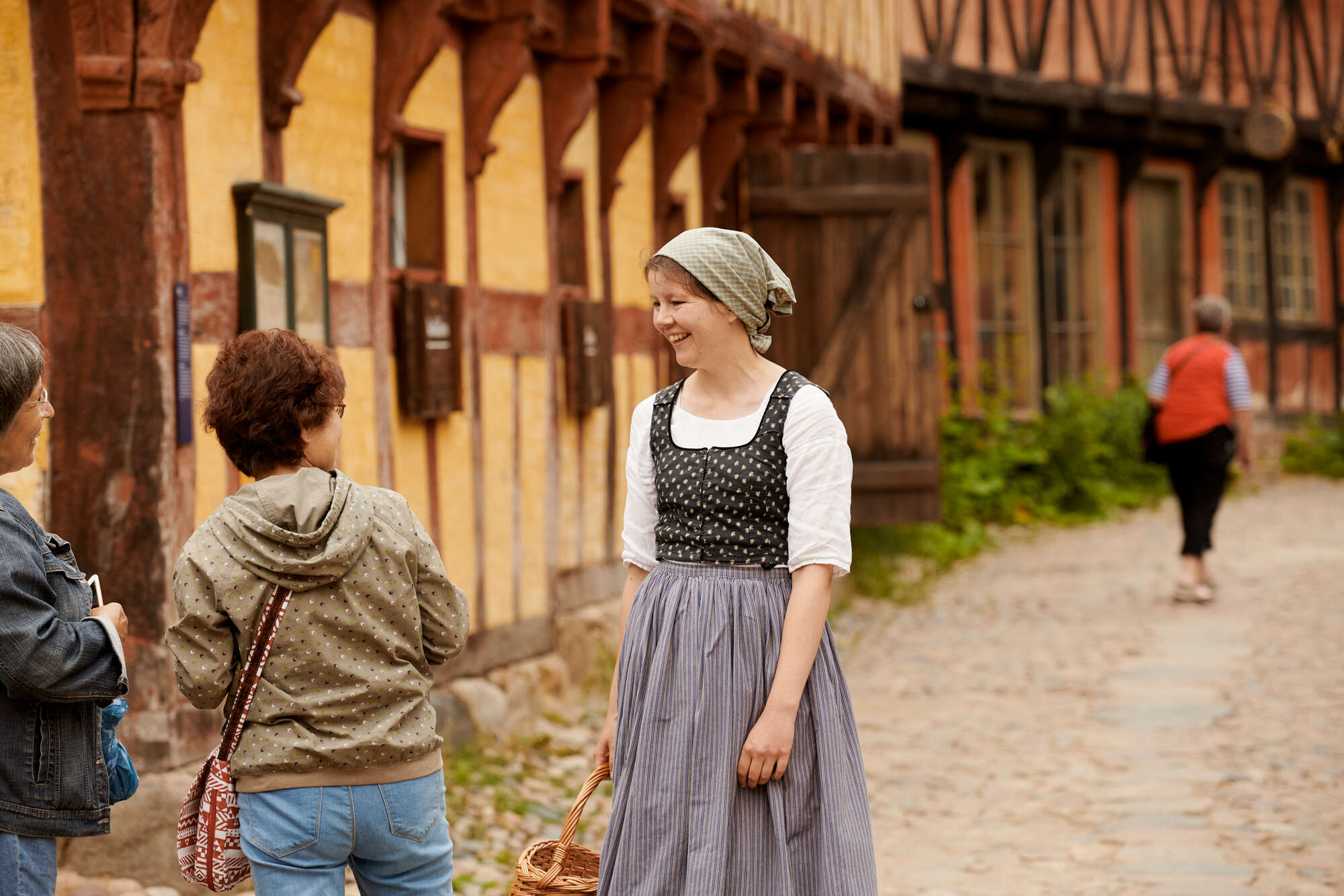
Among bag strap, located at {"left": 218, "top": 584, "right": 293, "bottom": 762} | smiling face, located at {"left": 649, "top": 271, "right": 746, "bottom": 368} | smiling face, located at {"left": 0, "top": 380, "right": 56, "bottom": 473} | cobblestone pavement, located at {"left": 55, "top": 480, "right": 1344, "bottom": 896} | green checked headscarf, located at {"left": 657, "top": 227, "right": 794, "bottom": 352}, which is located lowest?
cobblestone pavement, located at {"left": 55, "top": 480, "right": 1344, "bottom": 896}

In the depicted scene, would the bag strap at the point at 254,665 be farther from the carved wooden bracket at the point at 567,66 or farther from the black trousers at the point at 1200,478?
the black trousers at the point at 1200,478

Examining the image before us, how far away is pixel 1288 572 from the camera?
9734 millimetres

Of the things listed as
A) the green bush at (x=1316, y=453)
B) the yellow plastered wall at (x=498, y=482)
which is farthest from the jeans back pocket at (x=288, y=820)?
the green bush at (x=1316, y=453)

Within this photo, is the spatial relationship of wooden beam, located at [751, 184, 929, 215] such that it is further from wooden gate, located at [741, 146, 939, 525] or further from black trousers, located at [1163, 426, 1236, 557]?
black trousers, located at [1163, 426, 1236, 557]

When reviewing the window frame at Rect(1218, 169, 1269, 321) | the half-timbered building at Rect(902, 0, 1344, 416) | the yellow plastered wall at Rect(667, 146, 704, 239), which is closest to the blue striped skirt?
the yellow plastered wall at Rect(667, 146, 704, 239)

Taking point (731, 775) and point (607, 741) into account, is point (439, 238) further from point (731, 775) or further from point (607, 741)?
point (731, 775)

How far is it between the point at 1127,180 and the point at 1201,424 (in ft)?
25.3

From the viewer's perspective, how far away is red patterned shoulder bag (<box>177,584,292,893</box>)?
235 cm

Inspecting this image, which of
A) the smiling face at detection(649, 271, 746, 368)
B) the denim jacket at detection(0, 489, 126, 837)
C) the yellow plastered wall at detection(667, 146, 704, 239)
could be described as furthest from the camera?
the yellow plastered wall at detection(667, 146, 704, 239)

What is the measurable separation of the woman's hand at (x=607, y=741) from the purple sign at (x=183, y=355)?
1836mm

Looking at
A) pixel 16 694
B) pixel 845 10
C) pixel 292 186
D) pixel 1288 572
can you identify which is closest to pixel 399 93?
pixel 292 186

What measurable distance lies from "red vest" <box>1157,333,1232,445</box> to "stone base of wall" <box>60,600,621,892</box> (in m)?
3.41

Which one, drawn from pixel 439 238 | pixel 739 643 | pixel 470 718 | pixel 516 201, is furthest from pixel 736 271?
pixel 516 201

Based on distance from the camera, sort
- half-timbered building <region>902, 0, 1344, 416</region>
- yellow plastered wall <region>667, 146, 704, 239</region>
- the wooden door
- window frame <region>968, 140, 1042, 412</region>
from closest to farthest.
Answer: yellow plastered wall <region>667, 146, 704, 239</region>, half-timbered building <region>902, 0, 1344, 416</region>, window frame <region>968, 140, 1042, 412</region>, the wooden door
